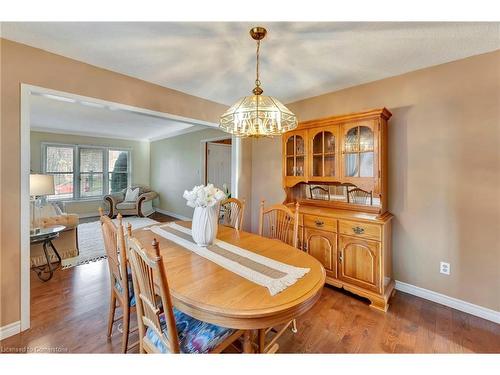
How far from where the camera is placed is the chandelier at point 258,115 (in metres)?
1.58

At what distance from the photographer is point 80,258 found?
315 centimetres

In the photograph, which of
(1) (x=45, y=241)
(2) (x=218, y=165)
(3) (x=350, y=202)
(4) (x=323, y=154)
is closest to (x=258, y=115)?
(4) (x=323, y=154)

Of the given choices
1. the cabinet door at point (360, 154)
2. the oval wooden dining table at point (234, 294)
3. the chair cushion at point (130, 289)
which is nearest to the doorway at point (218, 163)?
the cabinet door at point (360, 154)

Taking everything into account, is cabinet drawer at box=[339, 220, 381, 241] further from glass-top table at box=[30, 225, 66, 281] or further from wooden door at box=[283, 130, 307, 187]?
glass-top table at box=[30, 225, 66, 281]

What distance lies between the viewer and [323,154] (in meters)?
2.61

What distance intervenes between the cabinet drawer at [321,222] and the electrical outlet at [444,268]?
102 centimetres

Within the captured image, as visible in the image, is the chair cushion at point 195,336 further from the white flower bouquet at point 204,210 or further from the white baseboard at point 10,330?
the white baseboard at point 10,330

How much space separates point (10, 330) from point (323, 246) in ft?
9.08

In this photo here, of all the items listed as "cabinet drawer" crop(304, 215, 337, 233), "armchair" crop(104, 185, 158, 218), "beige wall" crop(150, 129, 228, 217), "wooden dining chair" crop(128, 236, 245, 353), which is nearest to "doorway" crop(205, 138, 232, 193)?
"beige wall" crop(150, 129, 228, 217)

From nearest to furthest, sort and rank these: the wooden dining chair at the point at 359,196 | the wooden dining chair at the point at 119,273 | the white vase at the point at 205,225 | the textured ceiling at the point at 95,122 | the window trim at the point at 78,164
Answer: the wooden dining chair at the point at 119,273
the white vase at the point at 205,225
the wooden dining chair at the point at 359,196
the textured ceiling at the point at 95,122
the window trim at the point at 78,164

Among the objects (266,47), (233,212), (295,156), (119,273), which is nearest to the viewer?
(119,273)

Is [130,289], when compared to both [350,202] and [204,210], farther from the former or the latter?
[350,202]

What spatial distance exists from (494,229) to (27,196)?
3.89 m
